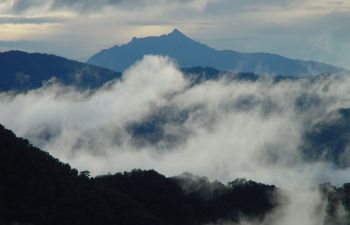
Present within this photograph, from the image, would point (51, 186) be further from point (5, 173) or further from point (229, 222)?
point (229, 222)

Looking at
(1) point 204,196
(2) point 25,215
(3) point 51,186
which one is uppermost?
(1) point 204,196

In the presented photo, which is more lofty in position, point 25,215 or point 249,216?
point 249,216

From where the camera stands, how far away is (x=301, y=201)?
548 feet

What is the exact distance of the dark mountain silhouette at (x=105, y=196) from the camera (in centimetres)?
11425

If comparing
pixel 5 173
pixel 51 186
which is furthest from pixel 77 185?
pixel 5 173

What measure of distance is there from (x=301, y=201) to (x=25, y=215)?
84252 mm

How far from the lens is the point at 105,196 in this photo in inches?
4983

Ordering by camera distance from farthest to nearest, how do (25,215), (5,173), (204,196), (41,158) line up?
1. (204,196)
2. (41,158)
3. (5,173)
4. (25,215)

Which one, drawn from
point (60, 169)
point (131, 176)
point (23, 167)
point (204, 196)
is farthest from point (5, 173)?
point (204, 196)

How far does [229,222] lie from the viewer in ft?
473

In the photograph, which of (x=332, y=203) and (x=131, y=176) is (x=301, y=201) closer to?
(x=332, y=203)

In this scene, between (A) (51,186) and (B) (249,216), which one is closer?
(A) (51,186)

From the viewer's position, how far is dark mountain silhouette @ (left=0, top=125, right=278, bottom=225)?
114 m

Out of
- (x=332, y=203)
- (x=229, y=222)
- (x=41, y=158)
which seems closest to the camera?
(x=41, y=158)
